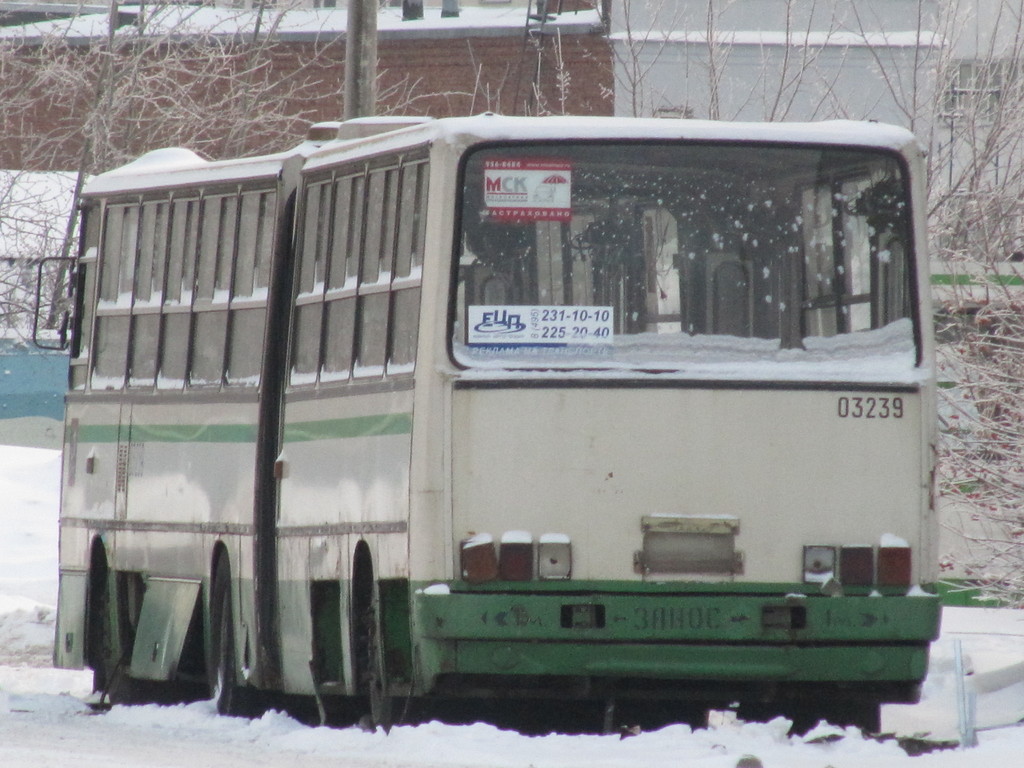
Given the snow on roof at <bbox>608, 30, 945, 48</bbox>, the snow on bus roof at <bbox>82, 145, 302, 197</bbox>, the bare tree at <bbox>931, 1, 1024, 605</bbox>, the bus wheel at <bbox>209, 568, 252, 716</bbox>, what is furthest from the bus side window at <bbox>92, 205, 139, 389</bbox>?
the snow on roof at <bbox>608, 30, 945, 48</bbox>

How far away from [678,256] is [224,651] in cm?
395

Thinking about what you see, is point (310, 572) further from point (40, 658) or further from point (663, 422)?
point (40, 658)

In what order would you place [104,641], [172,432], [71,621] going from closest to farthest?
[172,432], [104,641], [71,621]

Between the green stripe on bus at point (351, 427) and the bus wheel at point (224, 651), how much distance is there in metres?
1.35

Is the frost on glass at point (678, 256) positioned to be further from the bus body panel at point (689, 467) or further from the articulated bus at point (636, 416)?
the bus body panel at point (689, 467)

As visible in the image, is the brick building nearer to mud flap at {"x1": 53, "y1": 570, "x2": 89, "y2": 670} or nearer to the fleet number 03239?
mud flap at {"x1": 53, "y1": 570, "x2": 89, "y2": 670}

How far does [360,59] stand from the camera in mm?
16906

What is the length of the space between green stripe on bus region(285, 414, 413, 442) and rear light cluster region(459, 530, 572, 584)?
0.58 metres

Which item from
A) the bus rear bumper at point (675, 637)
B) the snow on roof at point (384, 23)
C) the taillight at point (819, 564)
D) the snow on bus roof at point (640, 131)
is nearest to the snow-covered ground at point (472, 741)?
the bus rear bumper at point (675, 637)

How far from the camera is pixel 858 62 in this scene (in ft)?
106

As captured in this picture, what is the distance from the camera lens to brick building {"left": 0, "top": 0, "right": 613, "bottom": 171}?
27375mm

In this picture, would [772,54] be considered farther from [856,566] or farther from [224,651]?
[856,566]

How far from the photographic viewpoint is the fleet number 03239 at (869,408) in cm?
936

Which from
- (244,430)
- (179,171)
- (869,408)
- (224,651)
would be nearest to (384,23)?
(179,171)
